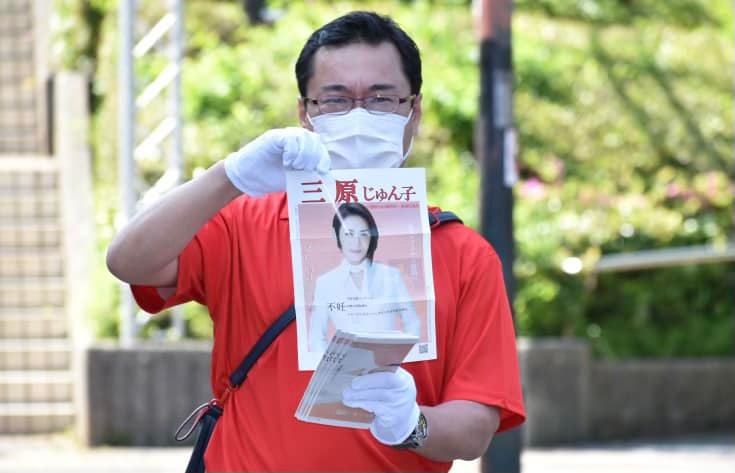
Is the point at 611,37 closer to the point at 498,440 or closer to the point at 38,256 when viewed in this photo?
the point at 38,256

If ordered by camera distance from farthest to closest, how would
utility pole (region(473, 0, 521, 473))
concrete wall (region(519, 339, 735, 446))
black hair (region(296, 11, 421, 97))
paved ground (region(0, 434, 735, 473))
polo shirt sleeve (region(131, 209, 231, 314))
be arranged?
1. concrete wall (region(519, 339, 735, 446))
2. paved ground (region(0, 434, 735, 473))
3. utility pole (region(473, 0, 521, 473))
4. black hair (region(296, 11, 421, 97))
5. polo shirt sleeve (region(131, 209, 231, 314))

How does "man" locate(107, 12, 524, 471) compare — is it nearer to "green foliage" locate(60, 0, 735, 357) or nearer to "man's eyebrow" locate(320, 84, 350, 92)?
"man's eyebrow" locate(320, 84, 350, 92)

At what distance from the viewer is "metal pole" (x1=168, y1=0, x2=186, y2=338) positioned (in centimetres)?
1005

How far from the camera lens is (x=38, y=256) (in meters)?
11.5

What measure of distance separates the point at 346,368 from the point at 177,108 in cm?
785

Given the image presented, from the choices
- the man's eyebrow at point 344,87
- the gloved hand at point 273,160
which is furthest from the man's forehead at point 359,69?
the gloved hand at point 273,160

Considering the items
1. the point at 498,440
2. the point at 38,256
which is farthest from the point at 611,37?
the point at 498,440

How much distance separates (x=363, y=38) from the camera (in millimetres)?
2941

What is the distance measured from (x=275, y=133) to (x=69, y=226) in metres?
9.07

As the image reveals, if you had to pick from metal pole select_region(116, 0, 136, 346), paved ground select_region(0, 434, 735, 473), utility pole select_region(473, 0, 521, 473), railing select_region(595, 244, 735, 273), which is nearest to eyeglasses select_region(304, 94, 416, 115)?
utility pole select_region(473, 0, 521, 473)

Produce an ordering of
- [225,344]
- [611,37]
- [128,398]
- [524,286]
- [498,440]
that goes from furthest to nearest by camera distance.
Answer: [611,37] < [524,286] < [128,398] < [498,440] < [225,344]

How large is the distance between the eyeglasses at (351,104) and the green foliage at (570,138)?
7119mm

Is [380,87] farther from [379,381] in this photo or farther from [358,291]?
[379,381]

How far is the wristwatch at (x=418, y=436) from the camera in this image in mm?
2684
